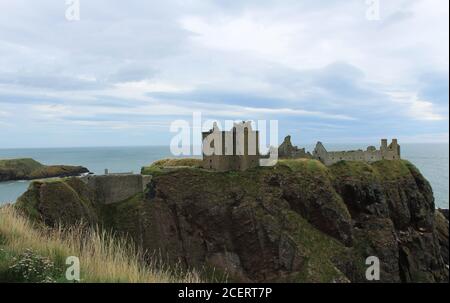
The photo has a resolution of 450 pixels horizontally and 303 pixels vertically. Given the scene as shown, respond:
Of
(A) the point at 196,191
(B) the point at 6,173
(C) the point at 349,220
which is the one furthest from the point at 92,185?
(B) the point at 6,173

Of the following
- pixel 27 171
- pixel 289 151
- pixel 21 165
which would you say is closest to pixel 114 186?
pixel 289 151

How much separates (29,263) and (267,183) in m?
62.0

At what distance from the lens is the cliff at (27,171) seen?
137200 mm

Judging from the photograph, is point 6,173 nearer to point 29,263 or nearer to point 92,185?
point 92,185

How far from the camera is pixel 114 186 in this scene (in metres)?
63.5

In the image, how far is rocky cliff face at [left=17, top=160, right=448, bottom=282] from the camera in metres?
61.1

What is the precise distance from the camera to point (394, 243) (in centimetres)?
7712

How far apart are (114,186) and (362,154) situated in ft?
164

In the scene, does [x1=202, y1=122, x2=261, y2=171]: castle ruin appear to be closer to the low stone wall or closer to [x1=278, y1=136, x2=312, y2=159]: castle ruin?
[x1=278, y1=136, x2=312, y2=159]: castle ruin

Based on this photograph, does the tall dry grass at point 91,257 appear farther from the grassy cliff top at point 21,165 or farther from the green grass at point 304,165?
the grassy cliff top at point 21,165

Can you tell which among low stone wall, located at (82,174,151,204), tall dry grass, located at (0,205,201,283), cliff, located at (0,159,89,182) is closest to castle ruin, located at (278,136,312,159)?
low stone wall, located at (82,174,151,204)

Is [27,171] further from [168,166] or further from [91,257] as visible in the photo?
[91,257]

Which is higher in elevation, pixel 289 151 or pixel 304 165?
pixel 289 151

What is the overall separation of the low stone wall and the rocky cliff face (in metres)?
1.10
